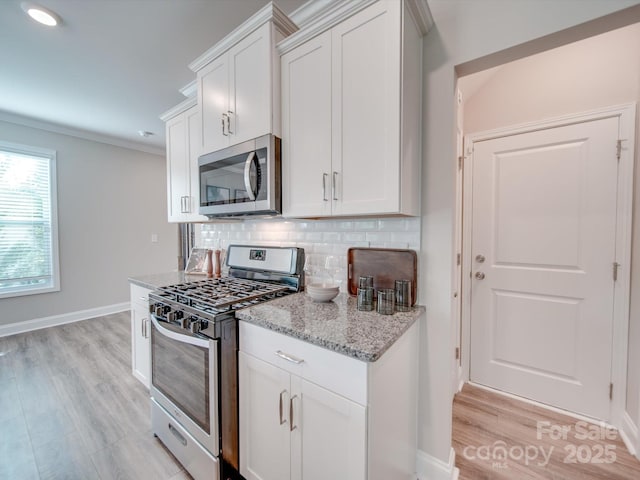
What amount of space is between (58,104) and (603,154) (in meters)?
5.14

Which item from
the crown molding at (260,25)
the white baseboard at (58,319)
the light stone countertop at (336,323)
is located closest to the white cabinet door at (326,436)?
the light stone countertop at (336,323)

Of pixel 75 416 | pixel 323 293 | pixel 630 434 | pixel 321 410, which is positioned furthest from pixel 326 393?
pixel 75 416

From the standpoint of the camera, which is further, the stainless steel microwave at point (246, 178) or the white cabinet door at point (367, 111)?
the stainless steel microwave at point (246, 178)

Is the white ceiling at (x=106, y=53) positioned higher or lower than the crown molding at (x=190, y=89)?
higher

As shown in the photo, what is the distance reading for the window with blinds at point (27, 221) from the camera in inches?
132

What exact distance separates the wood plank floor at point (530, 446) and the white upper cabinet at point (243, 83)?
227cm

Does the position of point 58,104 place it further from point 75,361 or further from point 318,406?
point 318,406

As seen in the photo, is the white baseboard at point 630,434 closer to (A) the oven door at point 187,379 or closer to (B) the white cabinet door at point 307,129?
(B) the white cabinet door at point 307,129

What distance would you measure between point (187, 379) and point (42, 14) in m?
2.55

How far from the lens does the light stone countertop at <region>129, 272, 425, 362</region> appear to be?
0.94 m

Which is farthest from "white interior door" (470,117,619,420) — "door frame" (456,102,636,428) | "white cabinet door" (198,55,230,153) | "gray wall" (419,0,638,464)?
"white cabinet door" (198,55,230,153)

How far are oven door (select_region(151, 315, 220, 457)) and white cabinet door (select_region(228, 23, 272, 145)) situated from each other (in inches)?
48.0

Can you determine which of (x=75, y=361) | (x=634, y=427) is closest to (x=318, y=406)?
(x=634, y=427)

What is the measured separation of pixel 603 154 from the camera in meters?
1.73
